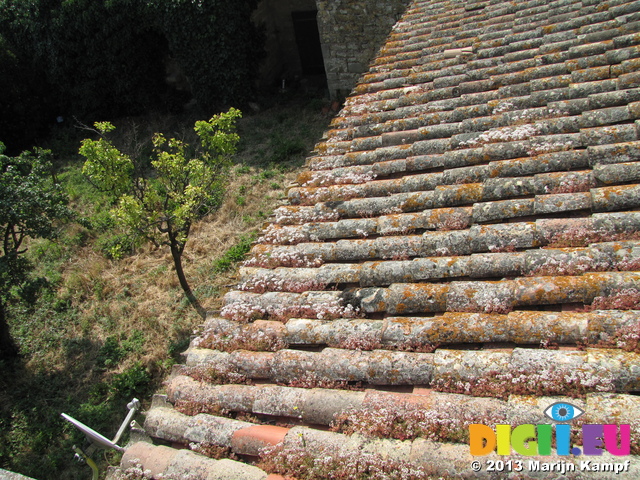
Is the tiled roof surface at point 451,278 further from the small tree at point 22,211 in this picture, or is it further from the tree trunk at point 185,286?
the small tree at point 22,211

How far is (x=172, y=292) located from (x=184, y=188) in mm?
2368

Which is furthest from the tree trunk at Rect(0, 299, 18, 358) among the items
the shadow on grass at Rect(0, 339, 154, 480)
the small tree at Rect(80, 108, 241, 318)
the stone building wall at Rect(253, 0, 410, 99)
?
the stone building wall at Rect(253, 0, 410, 99)

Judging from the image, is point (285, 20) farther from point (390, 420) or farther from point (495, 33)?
point (390, 420)

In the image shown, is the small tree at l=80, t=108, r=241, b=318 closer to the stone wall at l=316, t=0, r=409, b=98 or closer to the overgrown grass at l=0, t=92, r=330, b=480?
the overgrown grass at l=0, t=92, r=330, b=480

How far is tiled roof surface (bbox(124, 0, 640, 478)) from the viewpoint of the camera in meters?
2.60

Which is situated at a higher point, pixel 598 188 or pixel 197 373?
pixel 598 188

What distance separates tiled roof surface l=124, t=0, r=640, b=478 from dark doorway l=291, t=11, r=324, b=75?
39.6 ft

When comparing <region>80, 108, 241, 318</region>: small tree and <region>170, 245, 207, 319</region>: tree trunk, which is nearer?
<region>80, 108, 241, 318</region>: small tree

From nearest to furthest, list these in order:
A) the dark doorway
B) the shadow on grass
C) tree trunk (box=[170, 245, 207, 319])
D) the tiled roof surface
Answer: the tiled roof surface < the shadow on grass < tree trunk (box=[170, 245, 207, 319]) < the dark doorway

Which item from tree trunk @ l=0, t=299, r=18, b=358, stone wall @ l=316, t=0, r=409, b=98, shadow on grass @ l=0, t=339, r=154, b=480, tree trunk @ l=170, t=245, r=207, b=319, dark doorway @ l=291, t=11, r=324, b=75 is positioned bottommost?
shadow on grass @ l=0, t=339, r=154, b=480

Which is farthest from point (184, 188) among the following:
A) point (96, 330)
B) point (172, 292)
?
point (96, 330)

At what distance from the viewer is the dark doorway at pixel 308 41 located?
16.3 m

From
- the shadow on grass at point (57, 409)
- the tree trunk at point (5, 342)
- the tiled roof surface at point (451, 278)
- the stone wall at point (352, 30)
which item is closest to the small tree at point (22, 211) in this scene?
the tree trunk at point (5, 342)

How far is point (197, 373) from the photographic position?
3574 millimetres
